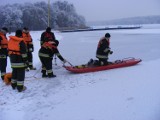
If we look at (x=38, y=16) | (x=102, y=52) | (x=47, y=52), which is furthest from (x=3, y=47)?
(x=38, y=16)

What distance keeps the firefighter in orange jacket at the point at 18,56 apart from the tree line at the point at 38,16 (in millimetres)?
55857

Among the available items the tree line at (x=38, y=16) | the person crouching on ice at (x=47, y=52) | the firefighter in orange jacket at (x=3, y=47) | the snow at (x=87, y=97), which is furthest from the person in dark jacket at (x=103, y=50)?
the tree line at (x=38, y=16)

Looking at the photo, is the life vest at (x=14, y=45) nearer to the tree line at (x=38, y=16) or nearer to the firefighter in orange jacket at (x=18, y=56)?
the firefighter in orange jacket at (x=18, y=56)

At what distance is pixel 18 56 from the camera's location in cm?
586

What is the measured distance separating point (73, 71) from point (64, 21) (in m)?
81.2

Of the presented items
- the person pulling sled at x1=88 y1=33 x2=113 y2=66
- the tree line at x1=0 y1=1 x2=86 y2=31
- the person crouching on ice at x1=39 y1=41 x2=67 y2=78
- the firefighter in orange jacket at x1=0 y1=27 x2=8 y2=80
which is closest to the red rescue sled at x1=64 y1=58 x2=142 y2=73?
the person pulling sled at x1=88 y1=33 x2=113 y2=66

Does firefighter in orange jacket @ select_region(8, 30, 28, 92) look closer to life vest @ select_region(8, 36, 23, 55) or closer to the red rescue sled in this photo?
life vest @ select_region(8, 36, 23, 55)

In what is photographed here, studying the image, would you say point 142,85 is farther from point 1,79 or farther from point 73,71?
point 1,79

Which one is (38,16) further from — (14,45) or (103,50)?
(14,45)

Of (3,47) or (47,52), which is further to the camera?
(47,52)

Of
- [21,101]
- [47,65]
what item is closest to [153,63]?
[47,65]

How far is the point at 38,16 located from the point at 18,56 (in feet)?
234

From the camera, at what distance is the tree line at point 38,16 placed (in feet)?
212

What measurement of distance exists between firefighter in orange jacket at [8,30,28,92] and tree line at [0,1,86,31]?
55857 millimetres
